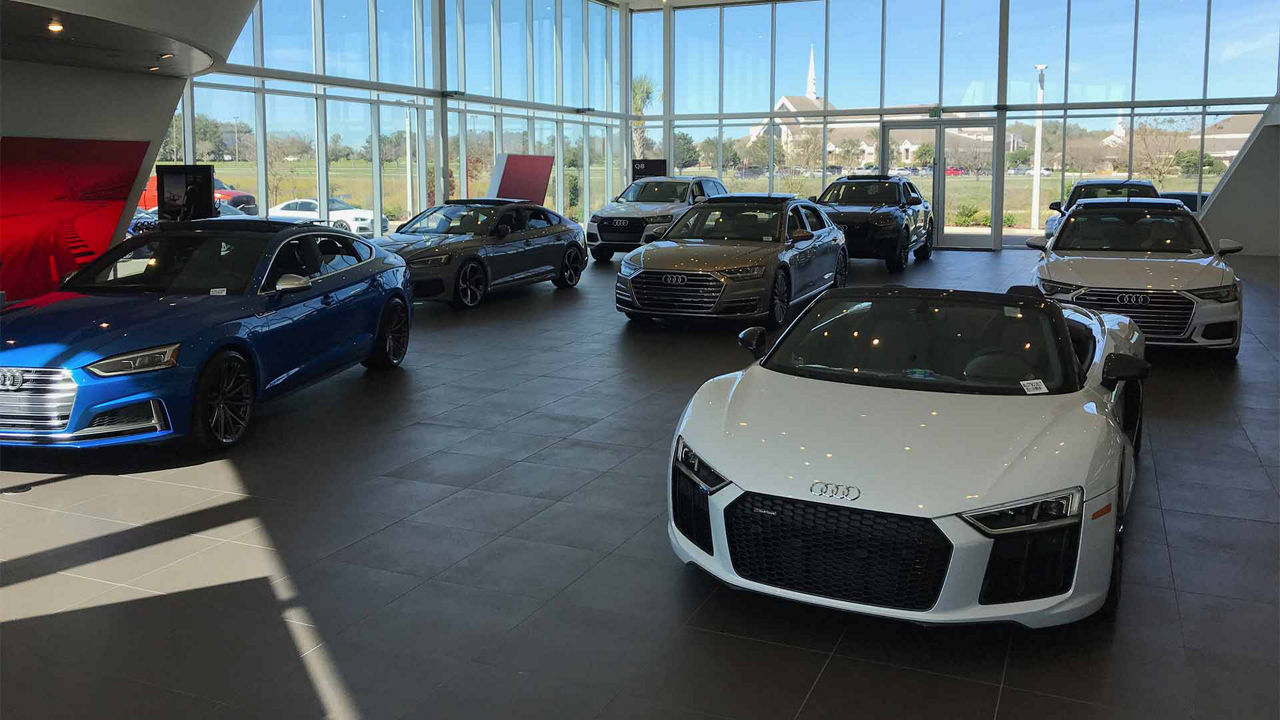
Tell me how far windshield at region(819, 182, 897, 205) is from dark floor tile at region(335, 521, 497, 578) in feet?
52.2

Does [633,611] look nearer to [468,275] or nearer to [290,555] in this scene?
[290,555]

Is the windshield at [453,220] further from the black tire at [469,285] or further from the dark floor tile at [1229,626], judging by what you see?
the dark floor tile at [1229,626]

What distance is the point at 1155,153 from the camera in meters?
26.0

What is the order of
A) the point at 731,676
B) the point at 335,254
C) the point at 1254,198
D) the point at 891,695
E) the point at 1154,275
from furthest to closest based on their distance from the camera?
the point at 1254,198, the point at 1154,275, the point at 335,254, the point at 731,676, the point at 891,695

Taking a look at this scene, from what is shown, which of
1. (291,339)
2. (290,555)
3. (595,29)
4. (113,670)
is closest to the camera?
(113,670)

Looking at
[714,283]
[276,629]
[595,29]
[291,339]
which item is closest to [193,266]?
[291,339]

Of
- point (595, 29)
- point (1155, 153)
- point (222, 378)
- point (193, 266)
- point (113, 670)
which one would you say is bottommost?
point (113, 670)

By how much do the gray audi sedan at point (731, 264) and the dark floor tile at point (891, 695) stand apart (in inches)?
326

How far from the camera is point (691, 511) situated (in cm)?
436

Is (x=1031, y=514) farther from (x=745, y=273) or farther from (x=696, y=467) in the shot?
(x=745, y=273)

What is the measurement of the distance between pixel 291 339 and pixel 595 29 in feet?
77.6

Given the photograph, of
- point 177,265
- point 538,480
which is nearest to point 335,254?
point 177,265

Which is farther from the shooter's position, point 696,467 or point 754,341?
point 754,341

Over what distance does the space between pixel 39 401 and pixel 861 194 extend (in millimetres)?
16421
